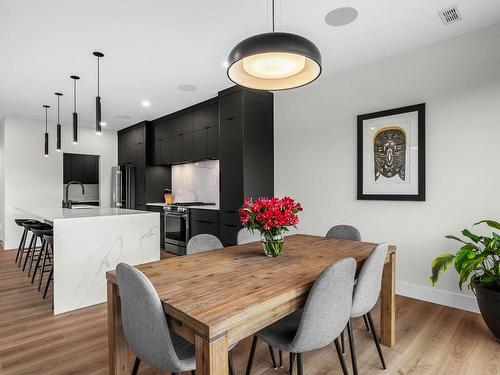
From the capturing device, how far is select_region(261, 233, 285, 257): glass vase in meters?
1.96

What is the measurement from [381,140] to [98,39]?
10.3 ft

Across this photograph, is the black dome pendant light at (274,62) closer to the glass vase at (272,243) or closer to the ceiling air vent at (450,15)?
the glass vase at (272,243)

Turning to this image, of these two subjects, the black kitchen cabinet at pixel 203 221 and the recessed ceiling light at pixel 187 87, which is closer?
the recessed ceiling light at pixel 187 87

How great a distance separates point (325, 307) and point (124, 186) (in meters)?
6.17

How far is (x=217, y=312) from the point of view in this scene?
1.10 metres

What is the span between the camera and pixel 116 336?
5.18ft

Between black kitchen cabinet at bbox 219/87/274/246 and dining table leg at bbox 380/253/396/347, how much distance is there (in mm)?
2323

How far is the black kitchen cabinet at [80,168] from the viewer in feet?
24.5

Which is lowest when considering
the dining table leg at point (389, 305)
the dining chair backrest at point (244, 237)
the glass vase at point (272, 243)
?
the dining table leg at point (389, 305)

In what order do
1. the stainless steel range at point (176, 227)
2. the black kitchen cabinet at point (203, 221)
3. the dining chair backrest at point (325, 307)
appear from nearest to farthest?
the dining chair backrest at point (325, 307)
the black kitchen cabinet at point (203, 221)
the stainless steel range at point (176, 227)

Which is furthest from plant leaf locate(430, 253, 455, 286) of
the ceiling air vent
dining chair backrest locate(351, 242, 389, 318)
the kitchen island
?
the kitchen island

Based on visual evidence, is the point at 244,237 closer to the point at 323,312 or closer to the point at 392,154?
the point at 323,312

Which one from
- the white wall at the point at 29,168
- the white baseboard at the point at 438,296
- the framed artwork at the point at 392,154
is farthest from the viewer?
the white wall at the point at 29,168

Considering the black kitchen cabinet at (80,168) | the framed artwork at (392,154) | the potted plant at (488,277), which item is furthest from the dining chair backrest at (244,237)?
the black kitchen cabinet at (80,168)
